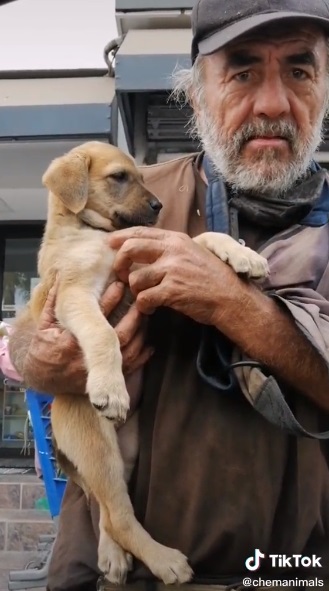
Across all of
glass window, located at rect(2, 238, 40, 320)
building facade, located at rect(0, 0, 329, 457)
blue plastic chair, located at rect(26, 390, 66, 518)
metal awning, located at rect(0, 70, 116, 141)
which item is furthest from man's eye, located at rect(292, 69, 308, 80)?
glass window, located at rect(2, 238, 40, 320)

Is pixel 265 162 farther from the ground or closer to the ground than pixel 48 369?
farther from the ground

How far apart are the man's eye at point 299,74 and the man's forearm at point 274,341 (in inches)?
24.0

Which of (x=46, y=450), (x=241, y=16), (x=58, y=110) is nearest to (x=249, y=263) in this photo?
(x=241, y=16)

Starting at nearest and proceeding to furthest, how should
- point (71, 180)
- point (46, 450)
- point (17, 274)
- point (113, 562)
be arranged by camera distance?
point (113, 562) → point (71, 180) → point (46, 450) → point (17, 274)

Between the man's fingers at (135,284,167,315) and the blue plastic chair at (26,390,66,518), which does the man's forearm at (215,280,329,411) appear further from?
the blue plastic chair at (26,390,66,518)

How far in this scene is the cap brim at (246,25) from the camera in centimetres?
175

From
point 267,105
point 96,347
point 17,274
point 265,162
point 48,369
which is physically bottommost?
point 17,274

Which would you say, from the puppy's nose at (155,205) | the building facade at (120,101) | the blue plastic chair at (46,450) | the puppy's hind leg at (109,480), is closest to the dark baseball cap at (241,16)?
the puppy's nose at (155,205)

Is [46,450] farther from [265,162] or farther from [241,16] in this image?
[241,16]

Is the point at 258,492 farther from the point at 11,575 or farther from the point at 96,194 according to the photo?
the point at 11,575

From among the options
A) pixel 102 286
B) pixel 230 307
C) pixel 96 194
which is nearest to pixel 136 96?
pixel 96 194

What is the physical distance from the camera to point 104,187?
90.7 inches

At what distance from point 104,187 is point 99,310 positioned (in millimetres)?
529

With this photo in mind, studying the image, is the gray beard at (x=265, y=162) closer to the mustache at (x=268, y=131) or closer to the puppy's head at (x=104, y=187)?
the mustache at (x=268, y=131)
